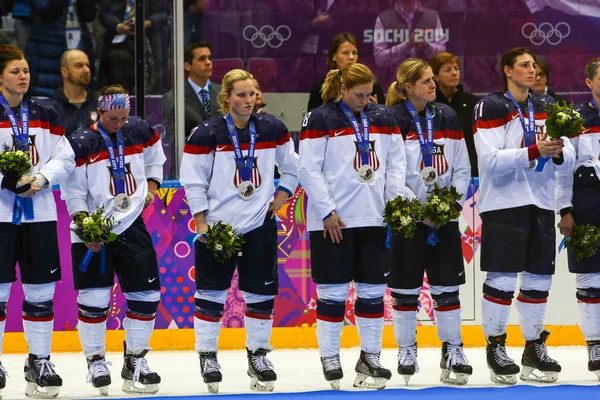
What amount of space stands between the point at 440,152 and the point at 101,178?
189cm

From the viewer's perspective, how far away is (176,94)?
9.86 m

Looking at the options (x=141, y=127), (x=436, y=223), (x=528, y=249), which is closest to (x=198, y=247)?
(x=141, y=127)

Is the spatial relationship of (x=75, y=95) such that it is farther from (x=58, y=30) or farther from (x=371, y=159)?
(x=371, y=159)

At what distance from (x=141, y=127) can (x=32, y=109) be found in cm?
62

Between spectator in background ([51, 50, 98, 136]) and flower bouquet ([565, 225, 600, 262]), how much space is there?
3620 mm

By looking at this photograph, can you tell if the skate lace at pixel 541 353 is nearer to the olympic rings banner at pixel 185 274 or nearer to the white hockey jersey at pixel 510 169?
the white hockey jersey at pixel 510 169

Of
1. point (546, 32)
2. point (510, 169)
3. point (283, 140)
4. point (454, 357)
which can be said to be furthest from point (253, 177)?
point (546, 32)

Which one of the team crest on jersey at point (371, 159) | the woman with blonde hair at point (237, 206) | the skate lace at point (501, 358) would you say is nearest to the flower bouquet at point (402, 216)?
the team crest on jersey at point (371, 159)

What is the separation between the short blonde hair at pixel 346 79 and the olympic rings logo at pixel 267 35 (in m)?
3.25

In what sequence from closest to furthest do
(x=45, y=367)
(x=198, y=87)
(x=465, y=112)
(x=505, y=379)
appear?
(x=45, y=367) < (x=505, y=379) < (x=465, y=112) < (x=198, y=87)

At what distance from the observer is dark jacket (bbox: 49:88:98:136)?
980 centimetres

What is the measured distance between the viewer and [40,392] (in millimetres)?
7711

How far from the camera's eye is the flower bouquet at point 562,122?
743 centimetres

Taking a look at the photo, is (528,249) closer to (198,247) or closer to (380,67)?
(198,247)
